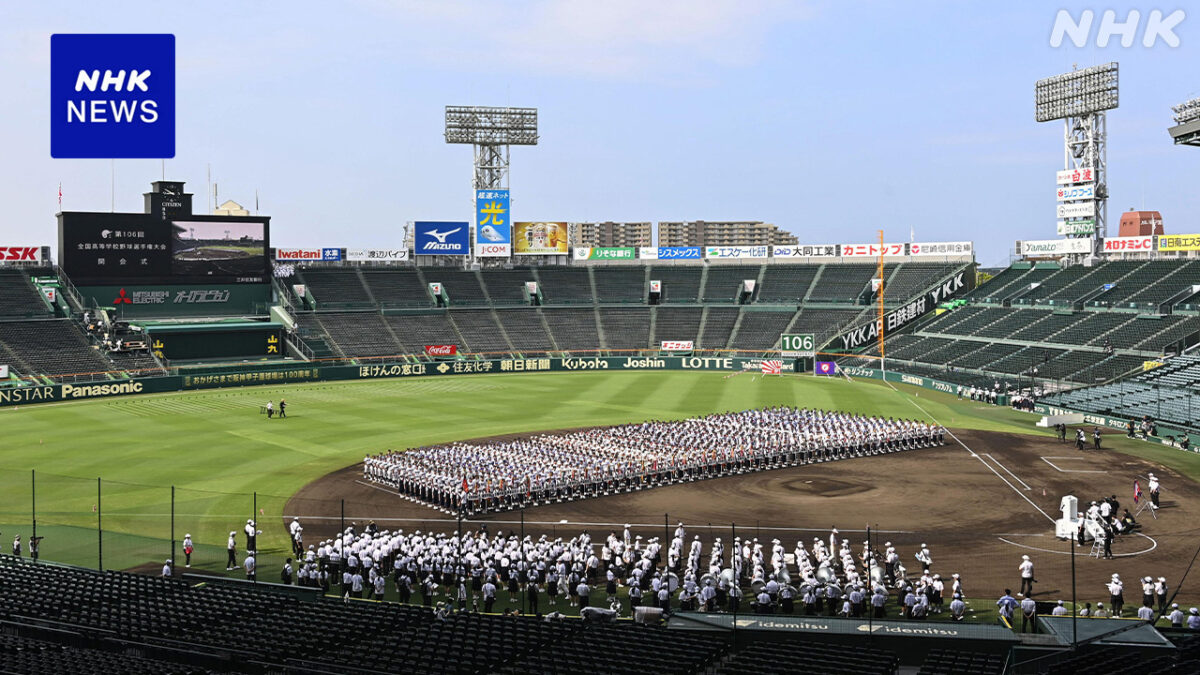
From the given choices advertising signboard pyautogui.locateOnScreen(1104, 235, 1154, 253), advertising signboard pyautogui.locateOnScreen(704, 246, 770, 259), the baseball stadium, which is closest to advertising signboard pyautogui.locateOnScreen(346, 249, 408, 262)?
the baseball stadium

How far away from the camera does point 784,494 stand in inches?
1366

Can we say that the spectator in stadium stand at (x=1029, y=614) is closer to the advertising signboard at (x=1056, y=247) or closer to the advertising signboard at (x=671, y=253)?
the advertising signboard at (x=1056, y=247)

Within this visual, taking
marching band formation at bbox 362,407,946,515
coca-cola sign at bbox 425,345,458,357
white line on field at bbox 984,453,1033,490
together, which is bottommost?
white line on field at bbox 984,453,1033,490

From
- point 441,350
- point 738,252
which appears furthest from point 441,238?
point 738,252

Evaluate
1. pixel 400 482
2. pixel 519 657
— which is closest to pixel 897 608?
pixel 519 657

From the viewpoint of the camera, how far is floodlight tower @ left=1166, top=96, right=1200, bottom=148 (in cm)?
3704

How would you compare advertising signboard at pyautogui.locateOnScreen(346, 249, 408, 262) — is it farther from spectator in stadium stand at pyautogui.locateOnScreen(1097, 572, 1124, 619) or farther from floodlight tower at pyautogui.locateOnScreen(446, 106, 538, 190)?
spectator in stadium stand at pyautogui.locateOnScreen(1097, 572, 1124, 619)

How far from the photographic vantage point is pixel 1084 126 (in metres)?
78.1

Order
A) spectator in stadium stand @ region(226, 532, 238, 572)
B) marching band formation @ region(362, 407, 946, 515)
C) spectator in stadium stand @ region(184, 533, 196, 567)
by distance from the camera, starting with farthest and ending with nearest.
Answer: marching band formation @ region(362, 407, 946, 515) → spectator in stadium stand @ region(226, 532, 238, 572) → spectator in stadium stand @ region(184, 533, 196, 567)

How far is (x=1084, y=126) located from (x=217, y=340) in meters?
73.1

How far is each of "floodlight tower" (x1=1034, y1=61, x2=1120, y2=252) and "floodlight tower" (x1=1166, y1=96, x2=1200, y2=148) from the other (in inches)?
1647

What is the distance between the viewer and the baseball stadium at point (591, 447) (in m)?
19.1

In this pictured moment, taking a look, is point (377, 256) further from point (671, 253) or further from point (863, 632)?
point (863, 632)

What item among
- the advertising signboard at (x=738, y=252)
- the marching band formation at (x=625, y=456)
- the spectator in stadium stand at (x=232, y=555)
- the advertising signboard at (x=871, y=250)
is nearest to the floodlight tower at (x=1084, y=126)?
the advertising signboard at (x=871, y=250)
